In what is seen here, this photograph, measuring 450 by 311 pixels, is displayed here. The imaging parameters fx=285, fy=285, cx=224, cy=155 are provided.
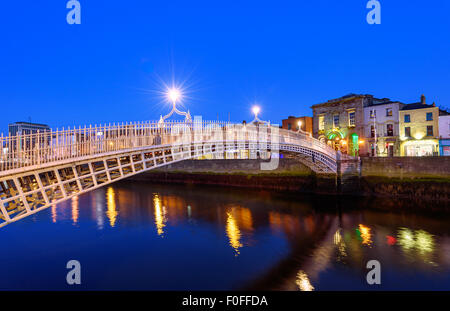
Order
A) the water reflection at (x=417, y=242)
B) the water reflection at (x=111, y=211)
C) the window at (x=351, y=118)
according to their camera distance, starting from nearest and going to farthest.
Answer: the water reflection at (x=417, y=242), the water reflection at (x=111, y=211), the window at (x=351, y=118)

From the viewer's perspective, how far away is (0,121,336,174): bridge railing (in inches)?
304

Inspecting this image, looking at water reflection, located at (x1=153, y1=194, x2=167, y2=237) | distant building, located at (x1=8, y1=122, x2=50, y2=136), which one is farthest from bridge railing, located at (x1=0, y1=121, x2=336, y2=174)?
water reflection, located at (x1=153, y1=194, x2=167, y2=237)

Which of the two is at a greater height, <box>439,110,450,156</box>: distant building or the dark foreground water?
<box>439,110,450,156</box>: distant building

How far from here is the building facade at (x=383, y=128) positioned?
31734 millimetres

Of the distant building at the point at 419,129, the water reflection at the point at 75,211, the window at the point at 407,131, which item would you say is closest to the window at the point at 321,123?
the distant building at the point at 419,129

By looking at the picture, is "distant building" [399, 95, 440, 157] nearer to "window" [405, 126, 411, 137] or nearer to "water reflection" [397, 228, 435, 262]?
"window" [405, 126, 411, 137]

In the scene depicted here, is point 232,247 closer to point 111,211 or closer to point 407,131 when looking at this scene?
point 111,211

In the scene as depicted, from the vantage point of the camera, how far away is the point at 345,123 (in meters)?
35.2

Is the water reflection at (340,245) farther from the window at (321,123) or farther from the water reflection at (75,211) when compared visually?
the window at (321,123)

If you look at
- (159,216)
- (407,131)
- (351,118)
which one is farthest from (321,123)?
(159,216)

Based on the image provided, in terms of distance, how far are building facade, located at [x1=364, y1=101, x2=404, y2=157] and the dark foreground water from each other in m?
13.5

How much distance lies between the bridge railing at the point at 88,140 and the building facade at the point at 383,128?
25.7 meters

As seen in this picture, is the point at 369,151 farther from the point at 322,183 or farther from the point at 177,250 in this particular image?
the point at 177,250

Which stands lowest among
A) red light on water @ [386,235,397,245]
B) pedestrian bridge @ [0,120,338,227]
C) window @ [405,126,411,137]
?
red light on water @ [386,235,397,245]
